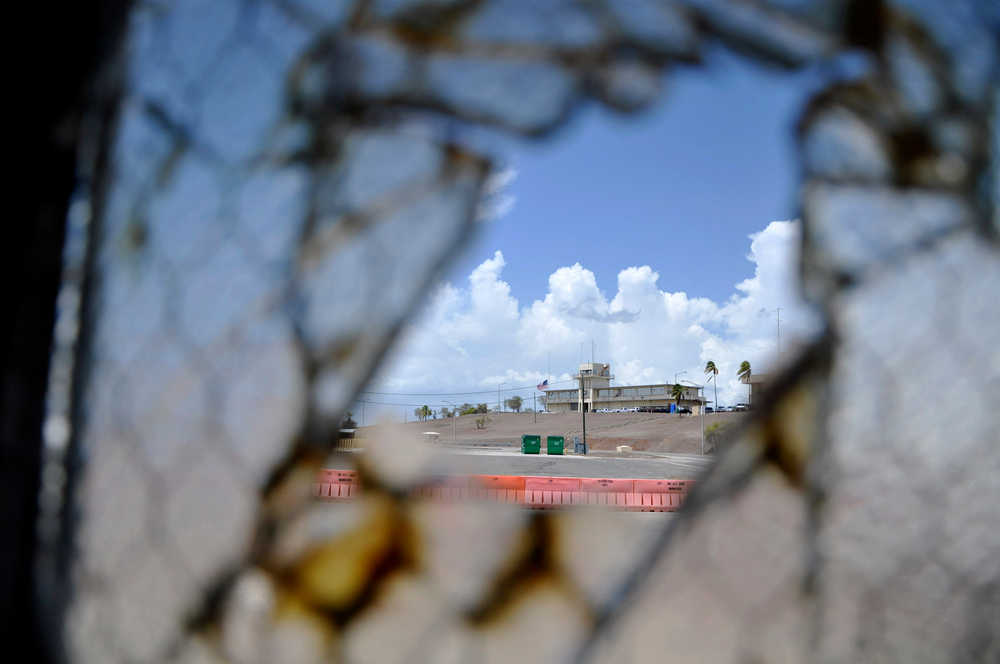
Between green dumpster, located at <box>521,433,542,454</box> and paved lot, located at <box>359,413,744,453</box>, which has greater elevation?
green dumpster, located at <box>521,433,542,454</box>

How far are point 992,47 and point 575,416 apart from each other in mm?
37153

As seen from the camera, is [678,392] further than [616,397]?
No

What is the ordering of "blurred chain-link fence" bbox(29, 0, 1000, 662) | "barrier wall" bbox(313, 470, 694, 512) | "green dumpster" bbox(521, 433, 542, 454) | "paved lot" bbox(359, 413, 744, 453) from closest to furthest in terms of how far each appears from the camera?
"blurred chain-link fence" bbox(29, 0, 1000, 662) → "barrier wall" bbox(313, 470, 694, 512) → "green dumpster" bbox(521, 433, 542, 454) → "paved lot" bbox(359, 413, 744, 453)

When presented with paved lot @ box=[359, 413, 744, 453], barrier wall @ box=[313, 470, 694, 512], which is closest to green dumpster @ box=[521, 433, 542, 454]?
paved lot @ box=[359, 413, 744, 453]

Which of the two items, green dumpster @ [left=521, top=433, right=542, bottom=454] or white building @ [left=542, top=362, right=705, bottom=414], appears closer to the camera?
green dumpster @ [left=521, top=433, right=542, bottom=454]

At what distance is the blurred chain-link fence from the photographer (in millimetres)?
359

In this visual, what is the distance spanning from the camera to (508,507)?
0.38 meters

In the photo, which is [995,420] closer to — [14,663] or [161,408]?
[161,408]

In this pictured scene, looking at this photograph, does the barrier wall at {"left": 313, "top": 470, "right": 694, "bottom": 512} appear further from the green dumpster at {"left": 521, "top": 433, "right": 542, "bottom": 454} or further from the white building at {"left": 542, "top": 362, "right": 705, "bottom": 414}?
the white building at {"left": 542, "top": 362, "right": 705, "bottom": 414}

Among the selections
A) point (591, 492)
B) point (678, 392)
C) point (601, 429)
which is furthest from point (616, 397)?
point (591, 492)

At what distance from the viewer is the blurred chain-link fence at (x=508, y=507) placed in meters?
0.36

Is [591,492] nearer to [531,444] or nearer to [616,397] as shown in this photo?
[531,444]

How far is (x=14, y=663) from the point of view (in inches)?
15.3

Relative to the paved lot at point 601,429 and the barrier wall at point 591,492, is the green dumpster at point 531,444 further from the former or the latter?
the barrier wall at point 591,492
